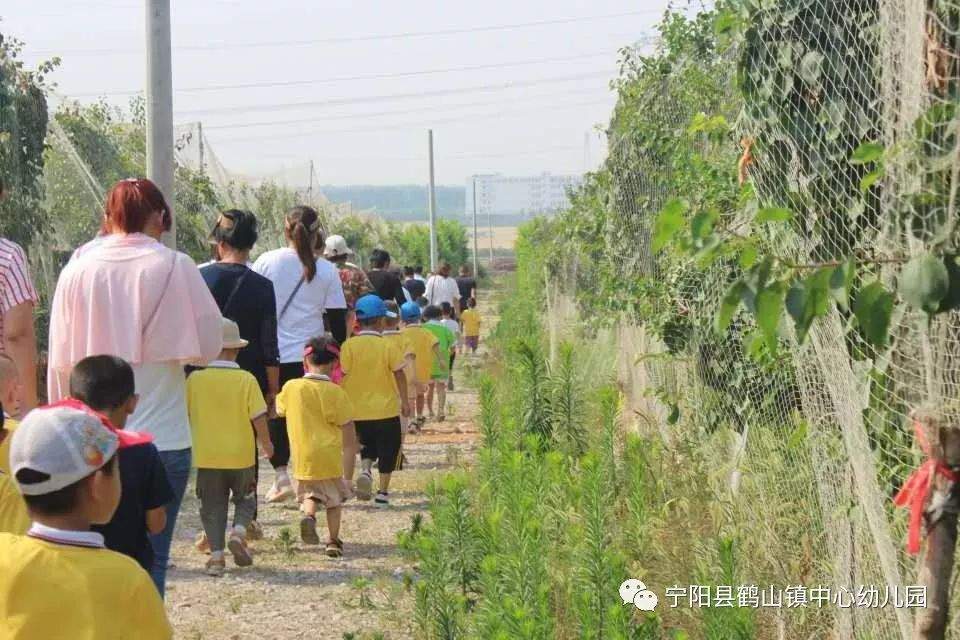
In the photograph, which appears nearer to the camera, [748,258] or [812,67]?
[748,258]

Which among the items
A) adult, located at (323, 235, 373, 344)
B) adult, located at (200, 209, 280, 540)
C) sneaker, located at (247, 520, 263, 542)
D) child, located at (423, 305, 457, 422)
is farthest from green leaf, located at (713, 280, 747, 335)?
child, located at (423, 305, 457, 422)

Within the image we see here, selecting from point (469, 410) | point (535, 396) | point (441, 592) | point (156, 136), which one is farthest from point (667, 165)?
point (469, 410)

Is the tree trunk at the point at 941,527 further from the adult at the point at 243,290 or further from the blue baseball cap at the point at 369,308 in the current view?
the blue baseball cap at the point at 369,308

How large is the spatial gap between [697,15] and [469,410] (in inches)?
334

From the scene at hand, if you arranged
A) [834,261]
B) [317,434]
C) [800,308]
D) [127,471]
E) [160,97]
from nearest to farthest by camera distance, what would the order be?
[800,308]
[834,261]
[127,471]
[317,434]
[160,97]

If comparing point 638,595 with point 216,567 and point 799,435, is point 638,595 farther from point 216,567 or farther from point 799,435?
point 216,567

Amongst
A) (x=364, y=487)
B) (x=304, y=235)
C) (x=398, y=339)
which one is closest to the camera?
(x=304, y=235)

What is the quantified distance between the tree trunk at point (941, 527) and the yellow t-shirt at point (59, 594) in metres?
1.79

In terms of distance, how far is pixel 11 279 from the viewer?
5199 millimetres

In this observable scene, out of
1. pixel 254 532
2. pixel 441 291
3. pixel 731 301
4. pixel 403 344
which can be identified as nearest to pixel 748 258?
pixel 731 301

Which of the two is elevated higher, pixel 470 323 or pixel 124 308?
pixel 124 308

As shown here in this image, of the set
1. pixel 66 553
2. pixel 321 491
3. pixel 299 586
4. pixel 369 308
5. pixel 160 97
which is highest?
pixel 160 97

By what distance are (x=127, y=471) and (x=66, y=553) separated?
1015mm

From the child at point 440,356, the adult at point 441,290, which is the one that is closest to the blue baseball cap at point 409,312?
the child at point 440,356
